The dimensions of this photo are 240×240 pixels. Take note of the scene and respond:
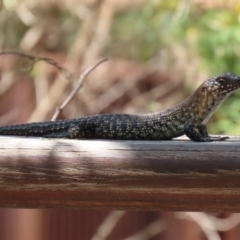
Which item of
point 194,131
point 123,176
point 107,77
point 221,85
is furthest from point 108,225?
point 123,176

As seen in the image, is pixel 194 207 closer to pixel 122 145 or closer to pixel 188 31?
pixel 122 145

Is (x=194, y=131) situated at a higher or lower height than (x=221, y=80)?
lower

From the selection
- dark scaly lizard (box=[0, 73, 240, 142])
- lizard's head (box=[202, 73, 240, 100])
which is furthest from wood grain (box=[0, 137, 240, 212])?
lizard's head (box=[202, 73, 240, 100])

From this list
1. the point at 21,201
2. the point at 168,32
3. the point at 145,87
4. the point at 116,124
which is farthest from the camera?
the point at 145,87

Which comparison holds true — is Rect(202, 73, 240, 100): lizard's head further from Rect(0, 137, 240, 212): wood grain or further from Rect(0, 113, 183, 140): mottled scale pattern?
Rect(0, 137, 240, 212): wood grain

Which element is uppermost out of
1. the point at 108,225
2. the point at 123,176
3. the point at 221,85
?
the point at 221,85

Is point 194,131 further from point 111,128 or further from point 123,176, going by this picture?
point 123,176

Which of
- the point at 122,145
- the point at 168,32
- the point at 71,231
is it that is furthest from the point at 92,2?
the point at 122,145
